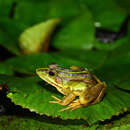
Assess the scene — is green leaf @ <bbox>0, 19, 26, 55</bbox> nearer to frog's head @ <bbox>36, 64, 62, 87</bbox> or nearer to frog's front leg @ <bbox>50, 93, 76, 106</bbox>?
frog's head @ <bbox>36, 64, 62, 87</bbox>

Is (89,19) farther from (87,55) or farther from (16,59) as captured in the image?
(16,59)

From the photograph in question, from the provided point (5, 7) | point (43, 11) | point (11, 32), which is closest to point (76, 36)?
point (43, 11)

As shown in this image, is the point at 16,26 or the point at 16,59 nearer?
the point at 16,59

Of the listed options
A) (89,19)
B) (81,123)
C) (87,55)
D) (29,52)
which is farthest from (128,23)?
(81,123)

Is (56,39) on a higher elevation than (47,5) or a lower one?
lower

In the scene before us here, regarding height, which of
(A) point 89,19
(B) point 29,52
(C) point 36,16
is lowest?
(B) point 29,52

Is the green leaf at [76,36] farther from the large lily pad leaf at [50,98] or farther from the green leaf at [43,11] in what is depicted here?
the large lily pad leaf at [50,98]

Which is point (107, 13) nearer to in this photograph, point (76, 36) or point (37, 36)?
point (76, 36)
